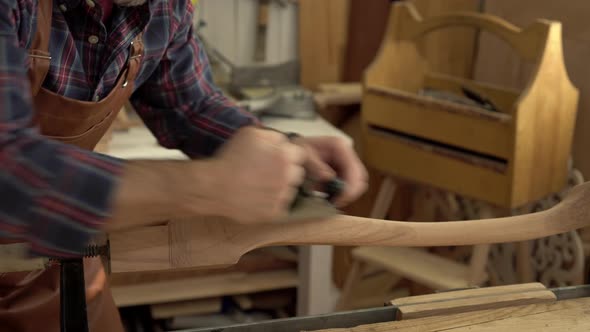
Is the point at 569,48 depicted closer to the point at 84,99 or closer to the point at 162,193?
the point at 84,99

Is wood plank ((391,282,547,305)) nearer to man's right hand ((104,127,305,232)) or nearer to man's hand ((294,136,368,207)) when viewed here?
man's hand ((294,136,368,207))

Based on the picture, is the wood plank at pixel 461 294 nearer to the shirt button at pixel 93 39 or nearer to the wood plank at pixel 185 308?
the shirt button at pixel 93 39

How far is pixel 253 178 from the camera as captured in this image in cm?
63

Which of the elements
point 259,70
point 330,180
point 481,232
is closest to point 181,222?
point 330,180

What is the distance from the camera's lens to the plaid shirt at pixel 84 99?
0.62 m

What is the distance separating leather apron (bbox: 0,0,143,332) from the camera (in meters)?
0.95

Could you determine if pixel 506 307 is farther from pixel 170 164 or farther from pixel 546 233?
pixel 170 164

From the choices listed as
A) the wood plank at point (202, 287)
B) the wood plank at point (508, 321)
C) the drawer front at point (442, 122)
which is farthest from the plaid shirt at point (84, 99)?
the wood plank at point (202, 287)

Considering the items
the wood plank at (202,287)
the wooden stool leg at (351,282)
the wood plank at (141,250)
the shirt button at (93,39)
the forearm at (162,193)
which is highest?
the shirt button at (93,39)

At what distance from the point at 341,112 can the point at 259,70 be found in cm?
30

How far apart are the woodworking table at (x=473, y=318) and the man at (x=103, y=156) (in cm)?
15

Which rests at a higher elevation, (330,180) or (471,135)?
(330,180)

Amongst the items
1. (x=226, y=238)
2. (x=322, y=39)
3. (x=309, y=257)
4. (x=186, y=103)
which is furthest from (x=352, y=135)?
(x=226, y=238)

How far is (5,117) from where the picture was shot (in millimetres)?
633
